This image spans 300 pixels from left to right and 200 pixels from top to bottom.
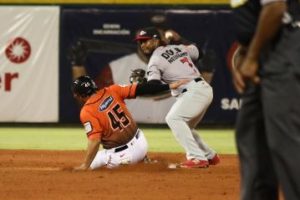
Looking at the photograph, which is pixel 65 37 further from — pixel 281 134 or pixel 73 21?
pixel 281 134

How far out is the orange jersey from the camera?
8.51 meters

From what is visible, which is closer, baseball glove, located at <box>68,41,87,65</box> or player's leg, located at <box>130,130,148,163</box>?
player's leg, located at <box>130,130,148,163</box>

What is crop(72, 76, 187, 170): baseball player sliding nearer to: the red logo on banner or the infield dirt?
the infield dirt

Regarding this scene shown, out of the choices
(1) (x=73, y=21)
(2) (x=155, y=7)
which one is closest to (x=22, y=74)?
(1) (x=73, y=21)

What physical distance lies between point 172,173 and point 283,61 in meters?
4.86

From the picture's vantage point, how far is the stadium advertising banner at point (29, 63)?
1433 centimetres

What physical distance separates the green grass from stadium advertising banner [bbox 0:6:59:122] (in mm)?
395

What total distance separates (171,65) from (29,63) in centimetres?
583

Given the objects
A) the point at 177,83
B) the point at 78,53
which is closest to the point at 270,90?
the point at 177,83

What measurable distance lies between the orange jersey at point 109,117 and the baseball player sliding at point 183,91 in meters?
0.44

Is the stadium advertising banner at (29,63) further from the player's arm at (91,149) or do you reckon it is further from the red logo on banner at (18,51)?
the player's arm at (91,149)

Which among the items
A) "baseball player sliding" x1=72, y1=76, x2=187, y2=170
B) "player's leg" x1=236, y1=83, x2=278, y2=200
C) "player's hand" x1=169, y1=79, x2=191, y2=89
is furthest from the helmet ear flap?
"player's leg" x1=236, y1=83, x2=278, y2=200

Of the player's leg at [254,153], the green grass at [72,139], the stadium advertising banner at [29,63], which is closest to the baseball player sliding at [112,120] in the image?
the green grass at [72,139]

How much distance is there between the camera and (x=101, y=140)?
8766mm
